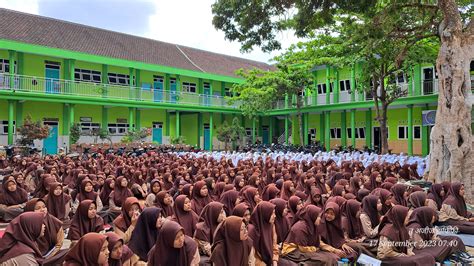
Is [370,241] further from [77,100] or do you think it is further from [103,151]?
[77,100]

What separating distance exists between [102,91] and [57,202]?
53.2 feet

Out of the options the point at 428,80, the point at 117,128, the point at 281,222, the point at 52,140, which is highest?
the point at 428,80

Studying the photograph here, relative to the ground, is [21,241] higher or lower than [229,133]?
lower

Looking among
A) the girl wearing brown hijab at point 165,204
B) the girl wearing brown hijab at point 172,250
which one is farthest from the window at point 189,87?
the girl wearing brown hijab at point 172,250

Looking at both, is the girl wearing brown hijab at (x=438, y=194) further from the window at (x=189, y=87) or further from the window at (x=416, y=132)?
the window at (x=189, y=87)

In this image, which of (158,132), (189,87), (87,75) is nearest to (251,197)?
(87,75)

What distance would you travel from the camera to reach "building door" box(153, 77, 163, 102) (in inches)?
1001

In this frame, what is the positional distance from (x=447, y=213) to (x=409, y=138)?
16625 millimetres

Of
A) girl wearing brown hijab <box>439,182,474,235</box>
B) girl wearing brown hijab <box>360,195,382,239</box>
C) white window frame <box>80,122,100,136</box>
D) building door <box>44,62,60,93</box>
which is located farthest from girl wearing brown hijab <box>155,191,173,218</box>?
white window frame <box>80,122,100,136</box>

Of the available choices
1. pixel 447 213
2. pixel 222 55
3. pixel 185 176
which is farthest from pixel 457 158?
pixel 222 55

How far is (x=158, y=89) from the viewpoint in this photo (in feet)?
88.3

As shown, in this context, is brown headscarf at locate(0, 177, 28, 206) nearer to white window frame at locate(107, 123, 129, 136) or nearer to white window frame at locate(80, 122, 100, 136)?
white window frame at locate(80, 122, 100, 136)

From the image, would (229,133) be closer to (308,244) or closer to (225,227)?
(308,244)

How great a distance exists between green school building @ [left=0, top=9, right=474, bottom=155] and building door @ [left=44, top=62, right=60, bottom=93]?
0.05 metres
